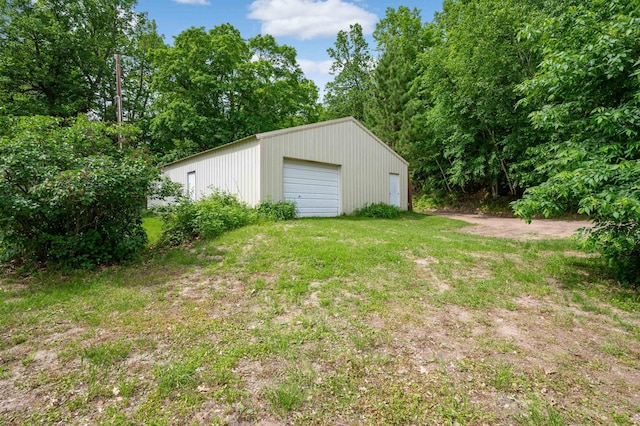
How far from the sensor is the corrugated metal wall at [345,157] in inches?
340

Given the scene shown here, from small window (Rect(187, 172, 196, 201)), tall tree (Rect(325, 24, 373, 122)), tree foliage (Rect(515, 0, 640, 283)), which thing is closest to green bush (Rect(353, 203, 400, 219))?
small window (Rect(187, 172, 196, 201))

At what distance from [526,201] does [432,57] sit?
1503 centimetres

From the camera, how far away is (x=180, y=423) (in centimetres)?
167

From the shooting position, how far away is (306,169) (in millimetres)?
9727


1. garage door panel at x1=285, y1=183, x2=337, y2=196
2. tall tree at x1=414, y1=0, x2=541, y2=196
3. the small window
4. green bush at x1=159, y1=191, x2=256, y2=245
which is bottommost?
green bush at x1=159, y1=191, x2=256, y2=245

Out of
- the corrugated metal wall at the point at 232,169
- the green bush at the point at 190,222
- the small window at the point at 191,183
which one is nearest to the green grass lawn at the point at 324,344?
the green bush at the point at 190,222

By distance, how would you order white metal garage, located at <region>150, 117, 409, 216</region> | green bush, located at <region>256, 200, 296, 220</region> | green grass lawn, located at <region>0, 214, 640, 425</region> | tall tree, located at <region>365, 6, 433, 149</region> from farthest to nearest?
tall tree, located at <region>365, 6, 433, 149</region> → white metal garage, located at <region>150, 117, 409, 216</region> → green bush, located at <region>256, 200, 296, 220</region> → green grass lawn, located at <region>0, 214, 640, 425</region>

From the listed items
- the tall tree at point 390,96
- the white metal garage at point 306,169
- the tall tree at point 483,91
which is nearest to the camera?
the white metal garage at point 306,169

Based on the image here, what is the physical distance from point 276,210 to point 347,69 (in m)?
24.2

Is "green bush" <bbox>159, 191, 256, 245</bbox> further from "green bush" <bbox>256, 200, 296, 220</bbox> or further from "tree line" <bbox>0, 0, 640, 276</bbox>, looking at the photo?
"tree line" <bbox>0, 0, 640, 276</bbox>

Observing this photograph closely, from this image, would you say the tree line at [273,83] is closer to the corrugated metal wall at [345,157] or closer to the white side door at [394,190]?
the corrugated metal wall at [345,157]

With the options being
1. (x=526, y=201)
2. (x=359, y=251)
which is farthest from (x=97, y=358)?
(x=526, y=201)

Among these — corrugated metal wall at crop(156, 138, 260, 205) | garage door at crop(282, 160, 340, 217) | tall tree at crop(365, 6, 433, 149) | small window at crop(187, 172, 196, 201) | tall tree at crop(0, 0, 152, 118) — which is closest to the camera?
corrugated metal wall at crop(156, 138, 260, 205)

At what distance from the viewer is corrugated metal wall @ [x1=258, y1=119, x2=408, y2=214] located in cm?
863
